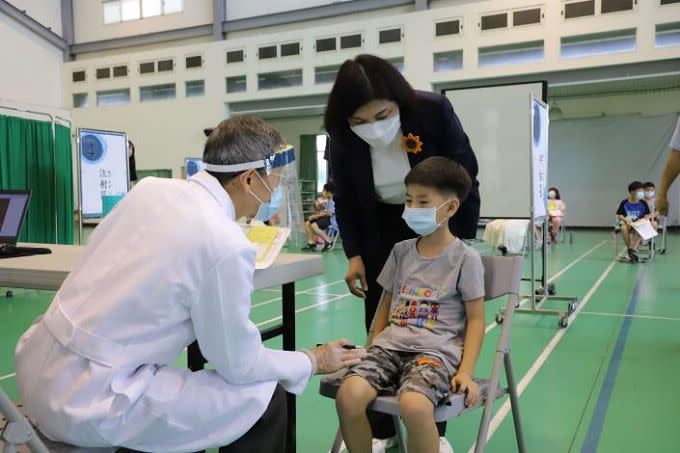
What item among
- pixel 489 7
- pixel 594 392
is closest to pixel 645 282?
pixel 594 392

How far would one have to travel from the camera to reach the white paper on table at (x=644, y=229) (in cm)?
781

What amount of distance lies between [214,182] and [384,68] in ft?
2.47

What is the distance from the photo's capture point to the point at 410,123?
1894mm

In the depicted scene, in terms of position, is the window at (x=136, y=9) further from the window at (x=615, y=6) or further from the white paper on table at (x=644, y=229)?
the white paper on table at (x=644, y=229)

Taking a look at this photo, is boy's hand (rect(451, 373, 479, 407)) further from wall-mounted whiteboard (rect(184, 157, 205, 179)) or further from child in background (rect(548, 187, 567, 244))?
child in background (rect(548, 187, 567, 244))

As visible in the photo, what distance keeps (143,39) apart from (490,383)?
57.0 feet

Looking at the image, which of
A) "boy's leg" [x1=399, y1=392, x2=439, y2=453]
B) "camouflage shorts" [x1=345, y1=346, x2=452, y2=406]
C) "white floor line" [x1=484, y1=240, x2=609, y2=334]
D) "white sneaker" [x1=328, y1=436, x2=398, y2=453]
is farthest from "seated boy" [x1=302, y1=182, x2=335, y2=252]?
"boy's leg" [x1=399, y1=392, x2=439, y2=453]

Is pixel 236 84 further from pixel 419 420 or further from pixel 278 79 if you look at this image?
pixel 419 420

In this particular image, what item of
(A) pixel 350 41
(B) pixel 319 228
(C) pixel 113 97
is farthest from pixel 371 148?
(C) pixel 113 97

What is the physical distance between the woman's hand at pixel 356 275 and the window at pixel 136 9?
1601cm

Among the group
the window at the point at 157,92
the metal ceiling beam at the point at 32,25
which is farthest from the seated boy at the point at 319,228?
the metal ceiling beam at the point at 32,25

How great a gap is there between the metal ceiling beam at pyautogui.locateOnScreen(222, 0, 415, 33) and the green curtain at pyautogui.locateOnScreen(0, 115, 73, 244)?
29.9 feet

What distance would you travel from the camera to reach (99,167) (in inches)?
Result: 239

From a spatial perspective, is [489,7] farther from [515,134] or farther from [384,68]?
[384,68]
